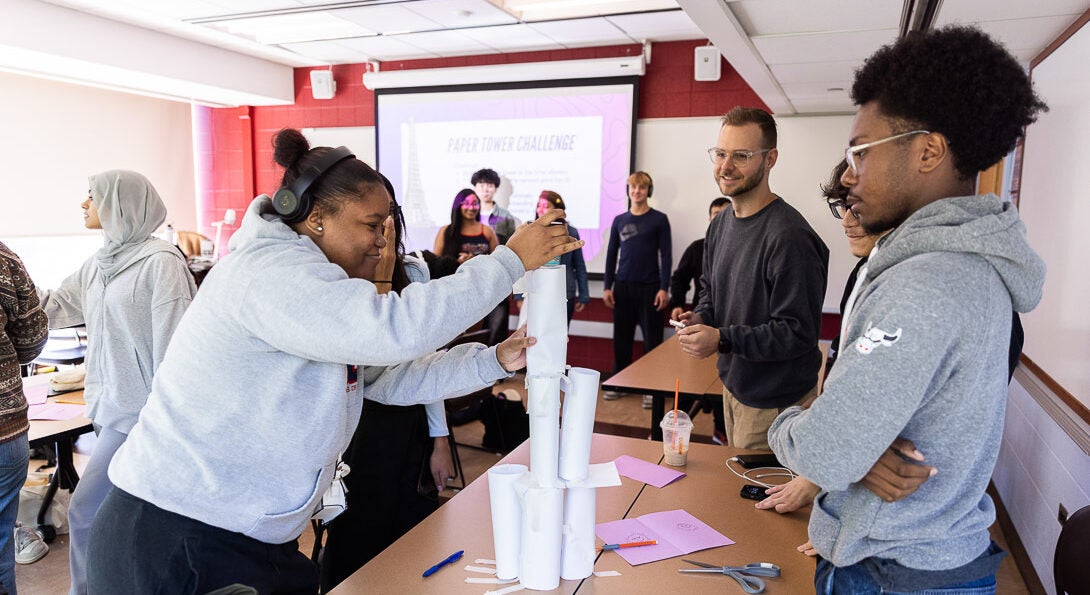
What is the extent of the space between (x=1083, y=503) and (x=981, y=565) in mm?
1582

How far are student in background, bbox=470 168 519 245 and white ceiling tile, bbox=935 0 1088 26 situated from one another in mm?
3519

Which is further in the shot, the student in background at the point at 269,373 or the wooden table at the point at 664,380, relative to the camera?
the wooden table at the point at 664,380

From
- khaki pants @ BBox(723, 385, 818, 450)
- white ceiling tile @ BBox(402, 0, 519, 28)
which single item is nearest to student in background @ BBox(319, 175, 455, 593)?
khaki pants @ BBox(723, 385, 818, 450)

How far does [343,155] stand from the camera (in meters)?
1.34

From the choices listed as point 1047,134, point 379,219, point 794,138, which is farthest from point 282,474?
point 794,138

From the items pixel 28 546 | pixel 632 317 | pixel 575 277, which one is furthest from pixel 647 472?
pixel 632 317

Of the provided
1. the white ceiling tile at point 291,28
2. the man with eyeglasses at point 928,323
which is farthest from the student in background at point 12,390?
the white ceiling tile at point 291,28

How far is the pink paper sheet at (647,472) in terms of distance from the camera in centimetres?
188

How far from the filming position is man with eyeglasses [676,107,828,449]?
2156 millimetres

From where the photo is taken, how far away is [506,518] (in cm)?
132

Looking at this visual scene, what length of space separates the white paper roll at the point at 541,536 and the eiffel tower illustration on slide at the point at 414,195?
5921 millimetres

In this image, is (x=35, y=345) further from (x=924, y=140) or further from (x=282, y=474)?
(x=924, y=140)

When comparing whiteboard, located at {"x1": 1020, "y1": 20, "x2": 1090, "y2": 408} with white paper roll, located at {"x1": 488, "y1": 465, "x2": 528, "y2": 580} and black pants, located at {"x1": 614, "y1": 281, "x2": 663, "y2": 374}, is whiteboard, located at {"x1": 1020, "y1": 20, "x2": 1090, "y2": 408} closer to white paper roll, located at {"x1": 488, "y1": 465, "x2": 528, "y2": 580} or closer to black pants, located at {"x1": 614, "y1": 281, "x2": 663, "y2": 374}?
white paper roll, located at {"x1": 488, "y1": 465, "x2": 528, "y2": 580}

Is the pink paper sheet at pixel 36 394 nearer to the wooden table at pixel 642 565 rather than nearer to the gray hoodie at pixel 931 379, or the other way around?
the wooden table at pixel 642 565
